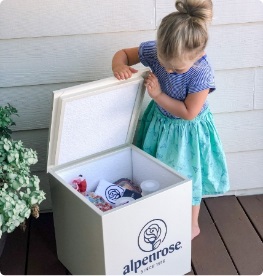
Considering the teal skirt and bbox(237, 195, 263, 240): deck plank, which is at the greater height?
the teal skirt

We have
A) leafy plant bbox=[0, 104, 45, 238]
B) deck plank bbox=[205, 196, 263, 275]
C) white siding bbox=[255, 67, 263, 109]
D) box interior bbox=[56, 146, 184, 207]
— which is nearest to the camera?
leafy plant bbox=[0, 104, 45, 238]

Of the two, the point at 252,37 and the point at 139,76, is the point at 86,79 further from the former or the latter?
the point at 252,37

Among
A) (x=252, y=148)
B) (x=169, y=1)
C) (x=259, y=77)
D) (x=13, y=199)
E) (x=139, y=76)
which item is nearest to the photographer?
(x=13, y=199)

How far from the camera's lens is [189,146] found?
164 centimetres

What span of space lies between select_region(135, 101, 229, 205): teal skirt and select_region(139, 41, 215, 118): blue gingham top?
44mm

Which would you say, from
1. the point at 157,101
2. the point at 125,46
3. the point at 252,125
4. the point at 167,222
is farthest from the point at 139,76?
the point at 252,125

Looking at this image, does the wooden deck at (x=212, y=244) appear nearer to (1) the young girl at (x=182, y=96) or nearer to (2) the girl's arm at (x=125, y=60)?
(1) the young girl at (x=182, y=96)

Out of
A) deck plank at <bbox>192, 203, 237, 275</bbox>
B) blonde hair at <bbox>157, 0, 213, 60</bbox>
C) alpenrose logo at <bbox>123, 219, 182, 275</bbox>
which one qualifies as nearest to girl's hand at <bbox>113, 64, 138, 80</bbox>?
blonde hair at <bbox>157, 0, 213, 60</bbox>

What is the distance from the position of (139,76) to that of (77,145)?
0.90 ft

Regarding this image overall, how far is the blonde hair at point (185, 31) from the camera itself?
137 cm

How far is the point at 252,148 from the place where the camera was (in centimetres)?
194

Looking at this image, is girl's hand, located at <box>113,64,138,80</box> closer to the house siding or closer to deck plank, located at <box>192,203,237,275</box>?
the house siding

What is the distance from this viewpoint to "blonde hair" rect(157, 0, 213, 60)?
4.50 feet

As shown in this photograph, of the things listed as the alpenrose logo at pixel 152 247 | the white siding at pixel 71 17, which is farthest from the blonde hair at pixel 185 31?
the alpenrose logo at pixel 152 247
